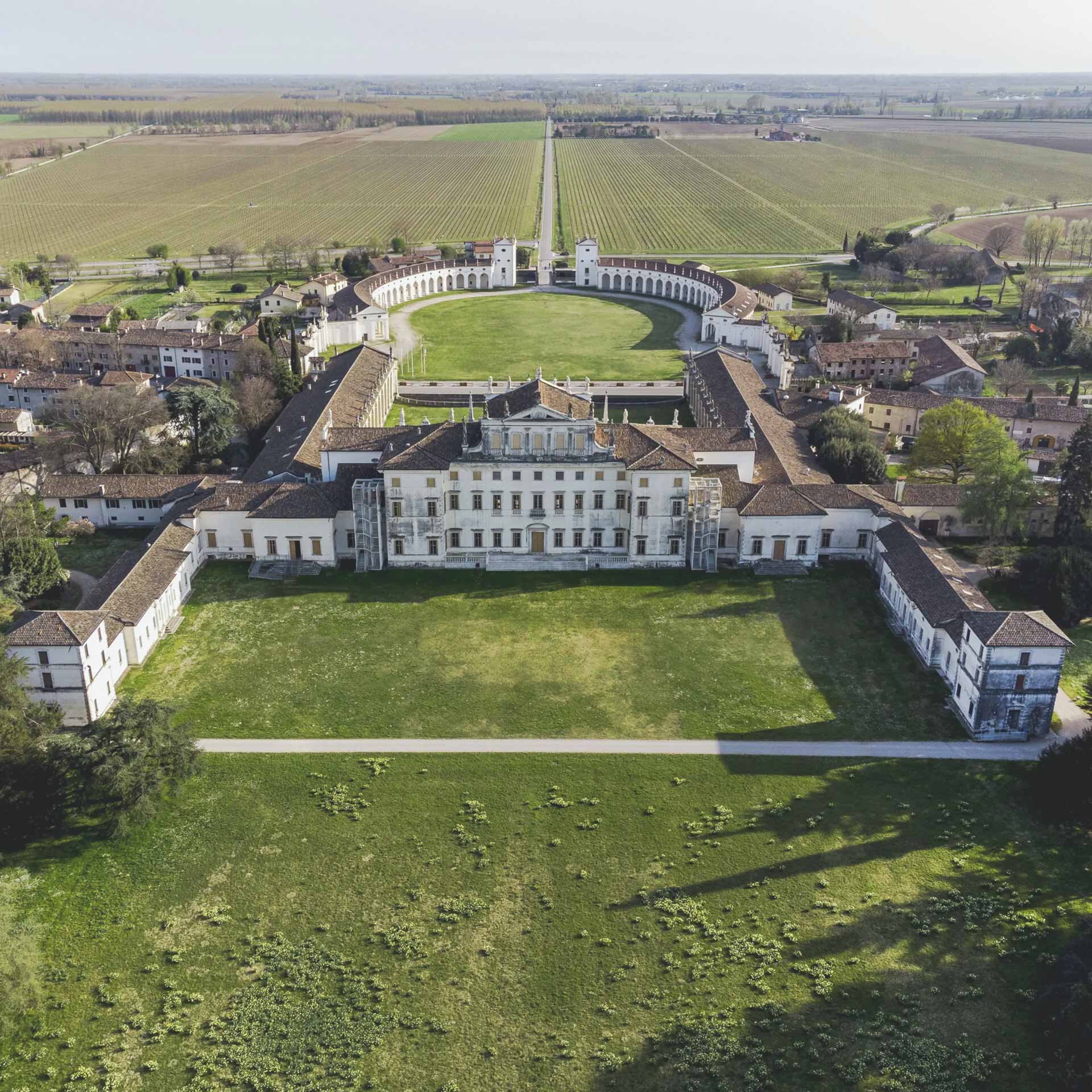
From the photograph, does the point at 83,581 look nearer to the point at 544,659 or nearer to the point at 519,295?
the point at 544,659

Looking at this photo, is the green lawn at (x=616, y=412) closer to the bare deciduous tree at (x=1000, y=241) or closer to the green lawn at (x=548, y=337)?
the green lawn at (x=548, y=337)

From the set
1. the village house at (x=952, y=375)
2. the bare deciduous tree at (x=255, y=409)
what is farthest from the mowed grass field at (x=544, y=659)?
the village house at (x=952, y=375)

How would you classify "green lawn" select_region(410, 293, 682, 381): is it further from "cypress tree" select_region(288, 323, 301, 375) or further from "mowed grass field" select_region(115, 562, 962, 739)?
"mowed grass field" select_region(115, 562, 962, 739)

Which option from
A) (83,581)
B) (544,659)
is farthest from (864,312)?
(83,581)

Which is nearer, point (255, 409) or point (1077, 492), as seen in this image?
point (1077, 492)

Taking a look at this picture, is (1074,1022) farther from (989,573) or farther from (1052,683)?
(989,573)

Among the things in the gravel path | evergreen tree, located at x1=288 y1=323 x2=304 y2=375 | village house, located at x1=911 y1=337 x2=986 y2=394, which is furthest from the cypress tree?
village house, located at x1=911 y1=337 x2=986 y2=394
